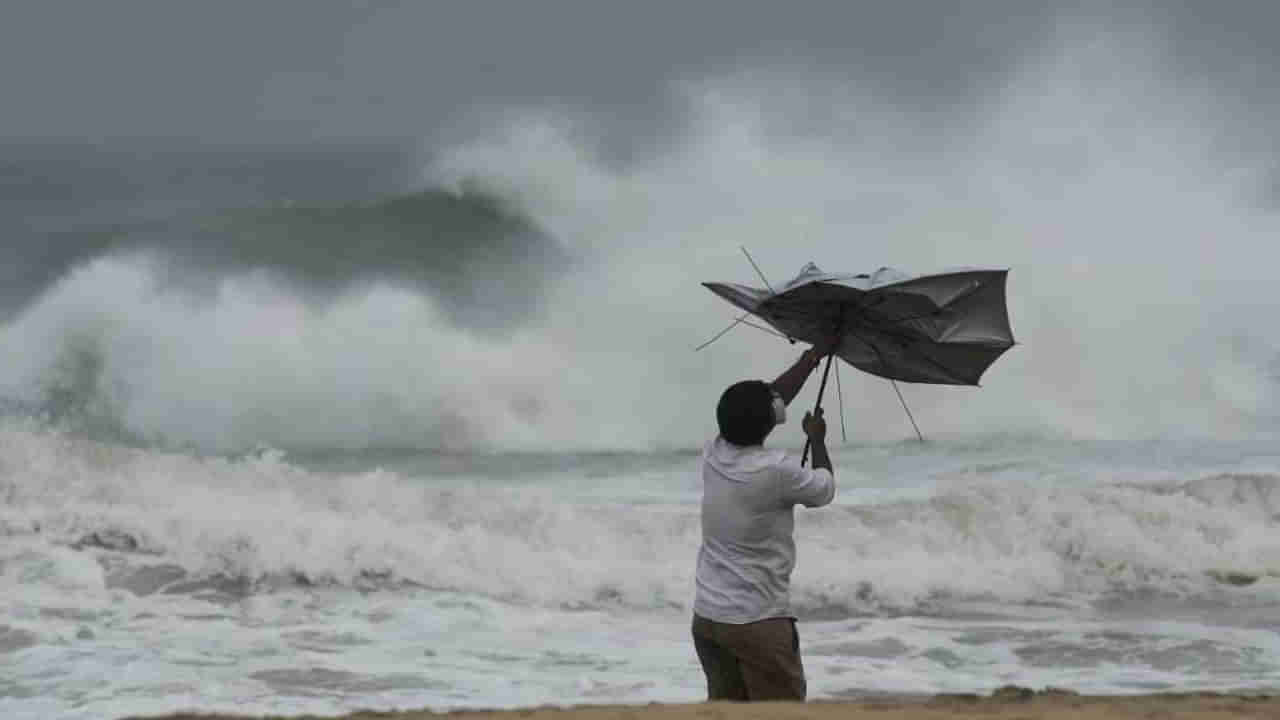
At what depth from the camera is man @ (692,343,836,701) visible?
180 inches

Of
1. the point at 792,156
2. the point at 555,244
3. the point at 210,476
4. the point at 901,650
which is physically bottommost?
the point at 901,650

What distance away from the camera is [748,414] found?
4609mm

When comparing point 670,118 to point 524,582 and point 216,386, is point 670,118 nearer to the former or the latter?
point 216,386

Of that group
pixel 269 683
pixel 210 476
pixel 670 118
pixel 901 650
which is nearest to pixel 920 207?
pixel 670 118

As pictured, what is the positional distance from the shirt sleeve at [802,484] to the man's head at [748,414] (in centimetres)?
12

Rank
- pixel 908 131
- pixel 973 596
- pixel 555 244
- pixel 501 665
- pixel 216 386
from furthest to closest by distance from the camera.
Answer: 1. pixel 908 131
2. pixel 555 244
3. pixel 216 386
4. pixel 973 596
5. pixel 501 665

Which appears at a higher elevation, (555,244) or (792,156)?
(792,156)

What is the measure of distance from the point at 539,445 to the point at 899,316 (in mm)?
13643

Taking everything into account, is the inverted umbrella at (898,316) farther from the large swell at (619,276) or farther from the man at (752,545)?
the large swell at (619,276)

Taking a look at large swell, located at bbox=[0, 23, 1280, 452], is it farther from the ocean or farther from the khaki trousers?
the khaki trousers

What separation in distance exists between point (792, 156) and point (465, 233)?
6059 millimetres

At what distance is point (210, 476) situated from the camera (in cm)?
1462

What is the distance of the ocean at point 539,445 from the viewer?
9.30m

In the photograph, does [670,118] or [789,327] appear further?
[670,118]
